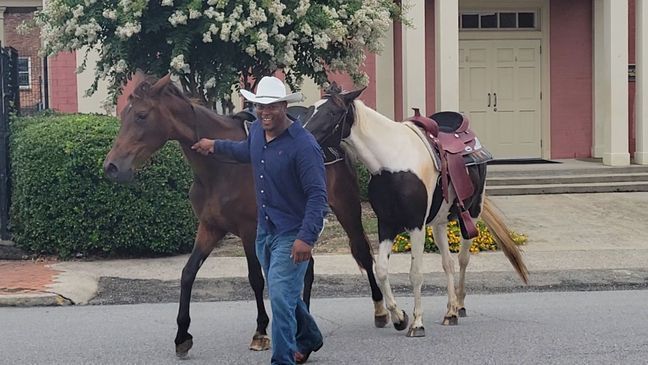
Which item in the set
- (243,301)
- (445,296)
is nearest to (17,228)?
(243,301)

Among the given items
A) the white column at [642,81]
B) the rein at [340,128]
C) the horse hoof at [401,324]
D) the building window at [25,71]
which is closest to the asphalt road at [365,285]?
the horse hoof at [401,324]

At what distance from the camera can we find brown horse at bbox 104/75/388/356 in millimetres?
6383

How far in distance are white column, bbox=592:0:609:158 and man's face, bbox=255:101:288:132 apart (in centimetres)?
1358

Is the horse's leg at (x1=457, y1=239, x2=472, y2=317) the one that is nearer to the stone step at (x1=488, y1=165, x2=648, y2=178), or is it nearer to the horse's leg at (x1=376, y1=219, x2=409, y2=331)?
the horse's leg at (x1=376, y1=219, x2=409, y2=331)

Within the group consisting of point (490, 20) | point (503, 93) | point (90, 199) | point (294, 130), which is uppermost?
point (490, 20)

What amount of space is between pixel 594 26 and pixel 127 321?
1391 centimetres

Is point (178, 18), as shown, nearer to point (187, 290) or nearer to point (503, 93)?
point (187, 290)

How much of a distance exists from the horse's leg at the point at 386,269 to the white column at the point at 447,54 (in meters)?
9.43

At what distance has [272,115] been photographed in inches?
217

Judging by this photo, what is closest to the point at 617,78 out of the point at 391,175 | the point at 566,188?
the point at 566,188

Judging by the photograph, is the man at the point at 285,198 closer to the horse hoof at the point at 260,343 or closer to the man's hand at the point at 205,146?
the man's hand at the point at 205,146

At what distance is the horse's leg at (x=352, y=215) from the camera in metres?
7.52

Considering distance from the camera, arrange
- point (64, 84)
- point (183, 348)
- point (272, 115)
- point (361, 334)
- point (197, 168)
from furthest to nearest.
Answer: point (64, 84), point (361, 334), point (197, 168), point (183, 348), point (272, 115)

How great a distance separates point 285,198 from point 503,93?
47.0 ft
